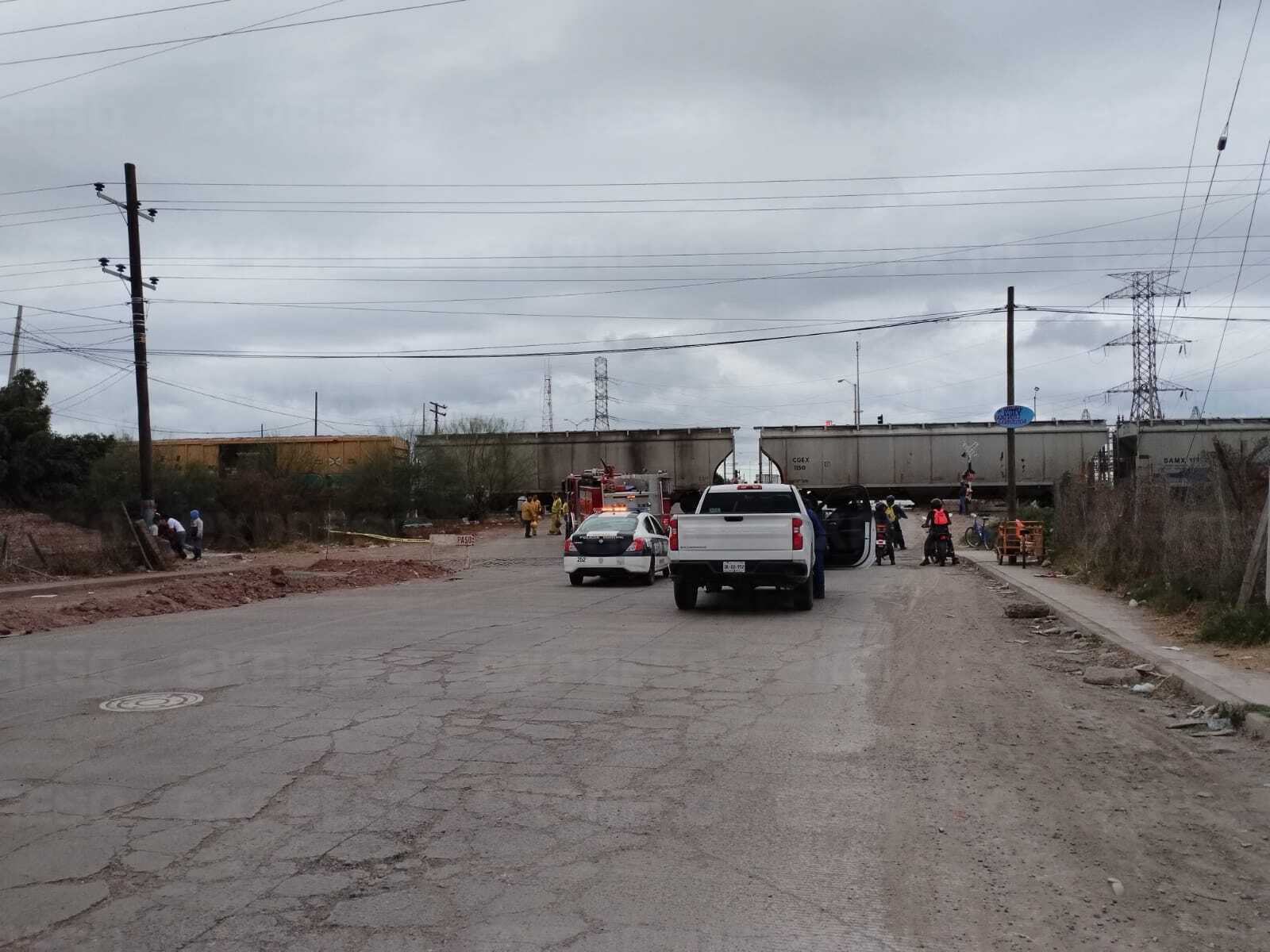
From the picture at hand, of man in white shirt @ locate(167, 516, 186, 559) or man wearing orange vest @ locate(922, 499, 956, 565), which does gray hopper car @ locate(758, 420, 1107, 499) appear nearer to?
man wearing orange vest @ locate(922, 499, 956, 565)

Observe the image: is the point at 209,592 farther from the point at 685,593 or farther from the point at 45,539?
the point at 45,539

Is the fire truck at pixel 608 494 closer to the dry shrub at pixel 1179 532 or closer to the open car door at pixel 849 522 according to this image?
the open car door at pixel 849 522

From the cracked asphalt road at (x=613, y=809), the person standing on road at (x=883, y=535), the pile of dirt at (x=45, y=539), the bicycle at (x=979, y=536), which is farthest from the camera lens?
the bicycle at (x=979, y=536)

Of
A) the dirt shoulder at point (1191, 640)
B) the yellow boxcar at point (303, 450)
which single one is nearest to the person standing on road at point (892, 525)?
the dirt shoulder at point (1191, 640)

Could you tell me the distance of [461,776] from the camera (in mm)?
6691

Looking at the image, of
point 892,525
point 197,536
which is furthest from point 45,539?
point 892,525

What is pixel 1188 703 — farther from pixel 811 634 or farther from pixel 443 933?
pixel 443 933

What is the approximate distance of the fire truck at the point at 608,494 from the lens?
36.0 metres

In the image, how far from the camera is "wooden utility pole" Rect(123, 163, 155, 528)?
2759 cm

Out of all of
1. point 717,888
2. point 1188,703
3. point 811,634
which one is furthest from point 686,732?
point 811,634

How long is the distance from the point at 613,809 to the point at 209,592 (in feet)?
50.8

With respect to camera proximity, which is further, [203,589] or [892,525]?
[892,525]

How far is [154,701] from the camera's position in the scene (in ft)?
29.8

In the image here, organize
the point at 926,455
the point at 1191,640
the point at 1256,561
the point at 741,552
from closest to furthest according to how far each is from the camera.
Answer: the point at 1256,561 < the point at 1191,640 < the point at 741,552 < the point at 926,455
